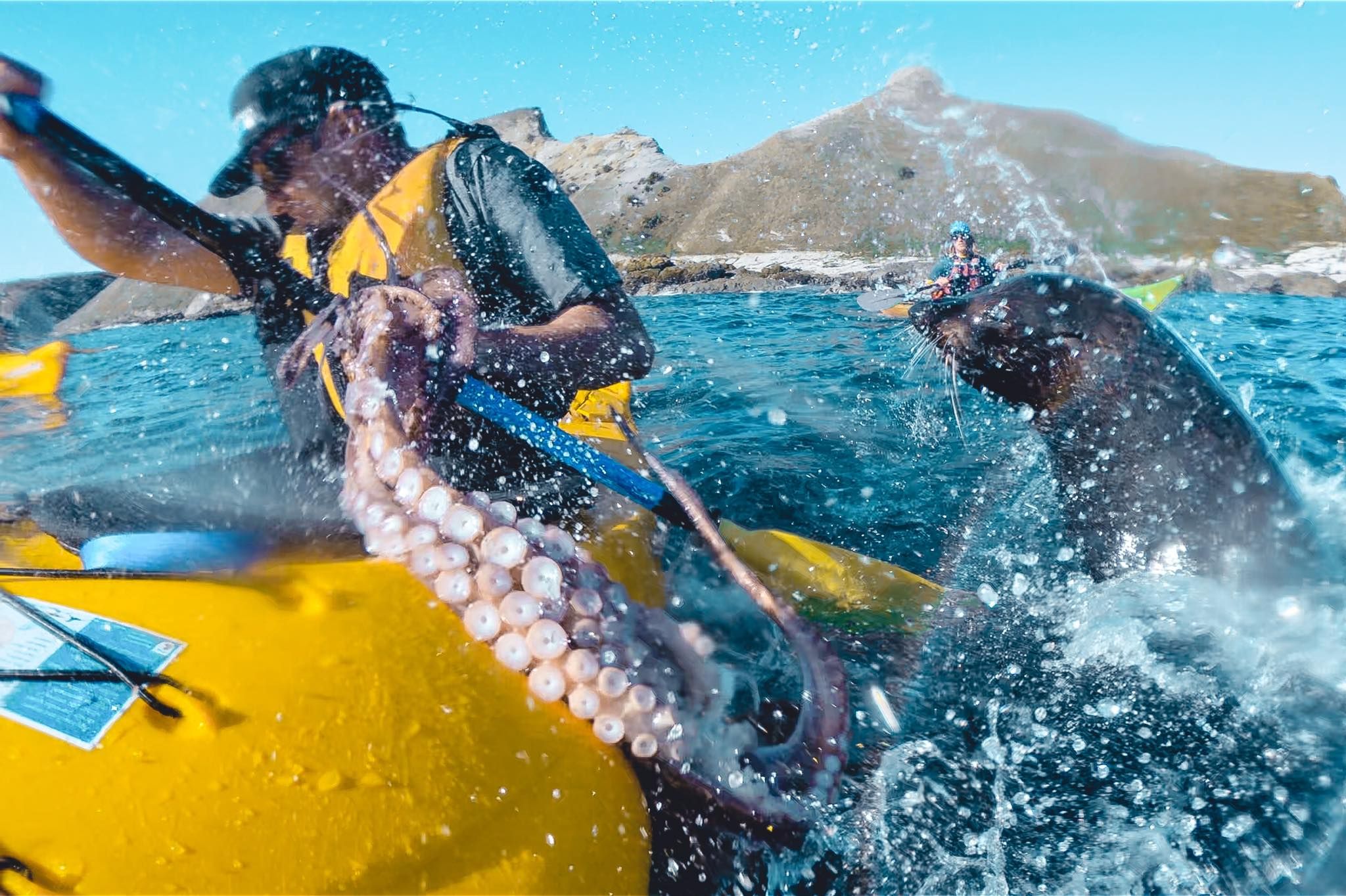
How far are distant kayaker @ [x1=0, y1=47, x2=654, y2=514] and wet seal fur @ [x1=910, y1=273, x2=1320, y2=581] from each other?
1885 millimetres

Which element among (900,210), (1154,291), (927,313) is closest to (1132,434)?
(927,313)

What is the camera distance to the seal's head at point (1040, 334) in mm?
3195

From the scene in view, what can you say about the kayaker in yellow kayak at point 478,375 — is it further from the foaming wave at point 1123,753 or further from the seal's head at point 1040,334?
the seal's head at point 1040,334

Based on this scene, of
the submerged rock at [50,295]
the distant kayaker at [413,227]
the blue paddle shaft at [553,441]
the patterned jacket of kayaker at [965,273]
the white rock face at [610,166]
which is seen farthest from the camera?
the white rock face at [610,166]

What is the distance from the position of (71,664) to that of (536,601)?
0.85 metres

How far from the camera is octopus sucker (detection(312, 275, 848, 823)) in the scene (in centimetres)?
166

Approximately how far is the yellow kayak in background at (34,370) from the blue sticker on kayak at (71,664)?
9.40ft

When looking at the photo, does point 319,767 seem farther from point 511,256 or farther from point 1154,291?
point 1154,291

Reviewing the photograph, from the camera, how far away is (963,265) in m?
10.6

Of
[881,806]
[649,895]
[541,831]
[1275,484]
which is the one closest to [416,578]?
[541,831]

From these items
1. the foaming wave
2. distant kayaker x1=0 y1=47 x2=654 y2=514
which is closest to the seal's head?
the foaming wave

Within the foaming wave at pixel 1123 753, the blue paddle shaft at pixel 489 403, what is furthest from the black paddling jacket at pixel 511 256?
the foaming wave at pixel 1123 753

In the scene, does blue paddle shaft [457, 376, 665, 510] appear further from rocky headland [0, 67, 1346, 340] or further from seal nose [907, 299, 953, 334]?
seal nose [907, 299, 953, 334]

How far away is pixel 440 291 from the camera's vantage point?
1.86m
